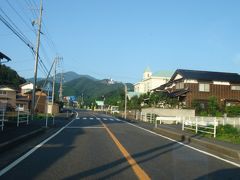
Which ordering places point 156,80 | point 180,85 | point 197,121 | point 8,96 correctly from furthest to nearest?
point 156,80 → point 8,96 → point 180,85 → point 197,121

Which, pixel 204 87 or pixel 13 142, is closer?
pixel 13 142

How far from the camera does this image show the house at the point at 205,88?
55.9 meters

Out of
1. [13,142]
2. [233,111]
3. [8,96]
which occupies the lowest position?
[13,142]

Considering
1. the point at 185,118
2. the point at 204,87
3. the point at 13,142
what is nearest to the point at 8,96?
the point at 204,87

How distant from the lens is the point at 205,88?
56.8m

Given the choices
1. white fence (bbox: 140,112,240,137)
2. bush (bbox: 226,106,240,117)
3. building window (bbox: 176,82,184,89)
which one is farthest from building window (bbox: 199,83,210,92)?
white fence (bbox: 140,112,240,137)

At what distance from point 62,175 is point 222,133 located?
16913mm

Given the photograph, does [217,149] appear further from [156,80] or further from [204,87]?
[156,80]

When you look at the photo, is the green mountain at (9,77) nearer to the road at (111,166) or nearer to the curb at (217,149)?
the curb at (217,149)

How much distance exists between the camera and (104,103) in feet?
454

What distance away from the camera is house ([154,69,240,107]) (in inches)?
2200

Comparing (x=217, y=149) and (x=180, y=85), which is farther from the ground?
(x=180, y=85)

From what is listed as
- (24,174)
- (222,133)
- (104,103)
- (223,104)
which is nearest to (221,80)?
(223,104)

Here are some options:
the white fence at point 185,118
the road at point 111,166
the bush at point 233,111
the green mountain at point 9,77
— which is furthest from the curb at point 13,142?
the green mountain at point 9,77
